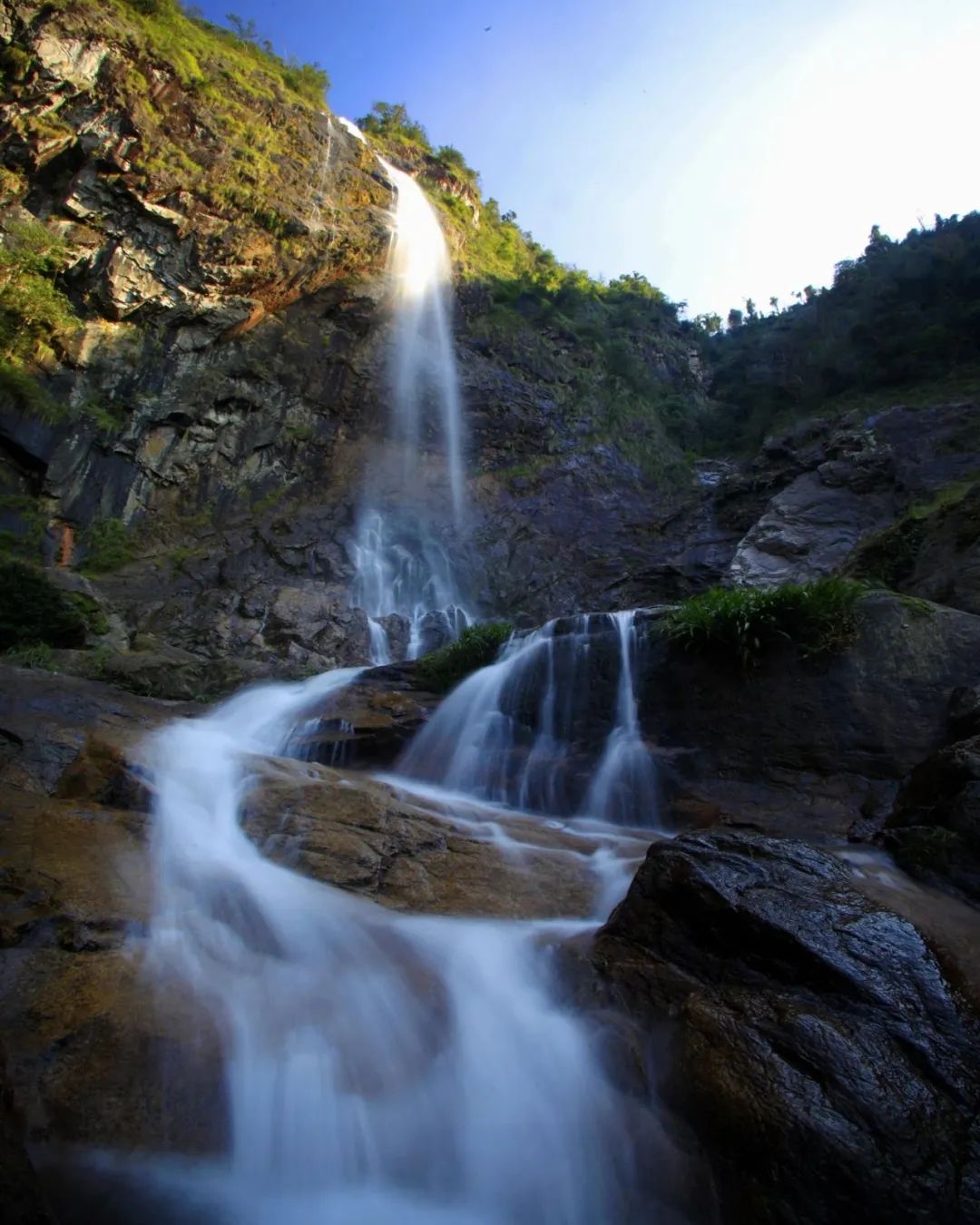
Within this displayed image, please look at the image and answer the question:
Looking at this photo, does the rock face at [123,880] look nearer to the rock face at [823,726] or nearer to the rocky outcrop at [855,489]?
the rock face at [823,726]

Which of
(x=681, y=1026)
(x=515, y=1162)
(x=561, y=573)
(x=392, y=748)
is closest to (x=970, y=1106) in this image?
(x=681, y=1026)

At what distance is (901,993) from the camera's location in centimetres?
286

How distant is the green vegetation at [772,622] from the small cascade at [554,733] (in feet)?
3.32

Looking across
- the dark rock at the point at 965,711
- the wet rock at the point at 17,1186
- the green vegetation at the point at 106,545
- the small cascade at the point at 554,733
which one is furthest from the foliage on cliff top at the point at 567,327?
the wet rock at the point at 17,1186

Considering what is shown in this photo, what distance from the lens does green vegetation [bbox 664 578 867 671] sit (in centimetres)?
765

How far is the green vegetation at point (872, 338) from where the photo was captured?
21266 millimetres

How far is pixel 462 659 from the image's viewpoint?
10.7m

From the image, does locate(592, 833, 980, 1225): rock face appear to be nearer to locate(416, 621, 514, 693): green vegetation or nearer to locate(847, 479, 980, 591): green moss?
locate(416, 621, 514, 693): green vegetation

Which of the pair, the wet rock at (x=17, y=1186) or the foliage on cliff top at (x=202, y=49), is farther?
the foliage on cliff top at (x=202, y=49)

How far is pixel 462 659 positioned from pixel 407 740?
2.06 m

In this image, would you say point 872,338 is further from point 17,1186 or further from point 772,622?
point 17,1186

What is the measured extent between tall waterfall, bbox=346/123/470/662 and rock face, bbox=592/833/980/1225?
12717 millimetres

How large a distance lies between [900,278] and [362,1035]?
29.0 meters

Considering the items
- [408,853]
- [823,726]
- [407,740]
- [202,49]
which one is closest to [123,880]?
[408,853]
